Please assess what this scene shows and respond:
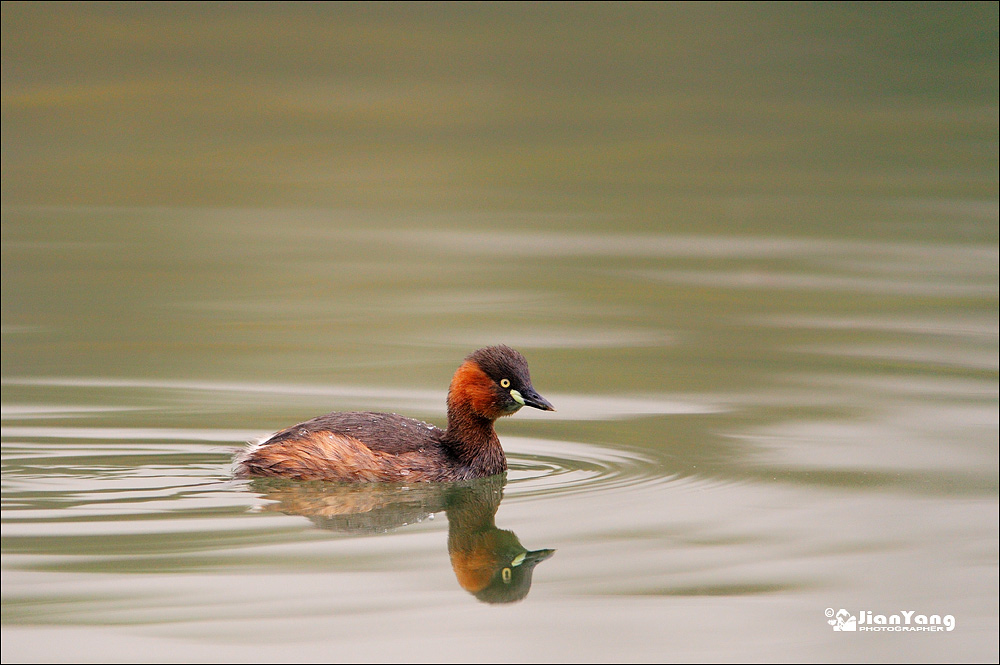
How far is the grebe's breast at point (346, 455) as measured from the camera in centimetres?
698

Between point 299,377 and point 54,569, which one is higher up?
point 299,377

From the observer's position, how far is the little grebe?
6992mm

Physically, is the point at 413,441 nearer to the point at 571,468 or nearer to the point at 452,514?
the point at 452,514

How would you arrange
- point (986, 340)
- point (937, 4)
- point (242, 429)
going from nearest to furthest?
point (242, 429) → point (986, 340) → point (937, 4)

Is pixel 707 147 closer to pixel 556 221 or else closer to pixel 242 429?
pixel 556 221

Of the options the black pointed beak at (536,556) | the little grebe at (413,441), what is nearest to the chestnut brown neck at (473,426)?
the little grebe at (413,441)

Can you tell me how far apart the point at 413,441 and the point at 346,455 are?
34 cm

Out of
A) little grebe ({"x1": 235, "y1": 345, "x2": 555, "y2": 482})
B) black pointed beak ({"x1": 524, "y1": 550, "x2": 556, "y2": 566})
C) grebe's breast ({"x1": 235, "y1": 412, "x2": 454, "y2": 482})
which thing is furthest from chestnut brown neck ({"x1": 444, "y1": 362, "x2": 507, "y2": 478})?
black pointed beak ({"x1": 524, "y1": 550, "x2": 556, "y2": 566})

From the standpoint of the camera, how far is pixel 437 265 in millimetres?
12203

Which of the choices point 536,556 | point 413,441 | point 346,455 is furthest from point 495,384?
point 536,556

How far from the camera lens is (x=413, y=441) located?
7090mm

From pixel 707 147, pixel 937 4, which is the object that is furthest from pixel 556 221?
pixel 937 4

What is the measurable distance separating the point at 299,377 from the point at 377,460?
225cm

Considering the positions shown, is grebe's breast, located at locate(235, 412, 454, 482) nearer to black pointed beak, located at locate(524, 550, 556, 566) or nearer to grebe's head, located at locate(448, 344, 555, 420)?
grebe's head, located at locate(448, 344, 555, 420)
